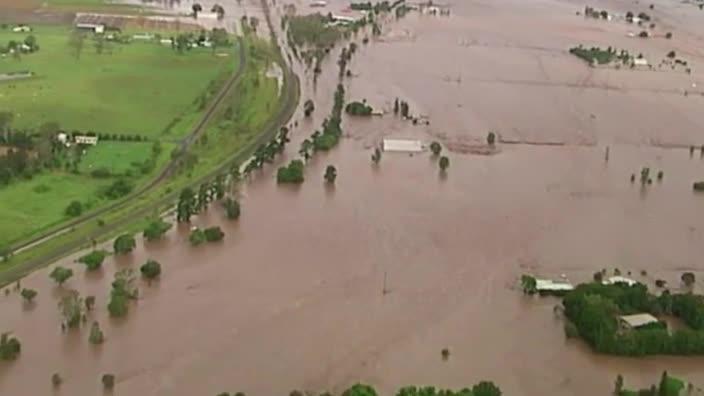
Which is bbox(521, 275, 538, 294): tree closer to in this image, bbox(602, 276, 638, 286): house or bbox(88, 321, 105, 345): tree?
bbox(602, 276, 638, 286): house

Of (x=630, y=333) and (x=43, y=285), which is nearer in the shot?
(x=630, y=333)

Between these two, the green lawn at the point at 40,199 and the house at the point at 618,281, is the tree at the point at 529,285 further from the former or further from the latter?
the green lawn at the point at 40,199

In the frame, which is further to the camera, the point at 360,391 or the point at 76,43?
the point at 76,43

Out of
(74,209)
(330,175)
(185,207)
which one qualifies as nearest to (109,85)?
(330,175)

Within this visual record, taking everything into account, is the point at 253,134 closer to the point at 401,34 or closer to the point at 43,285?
the point at 43,285

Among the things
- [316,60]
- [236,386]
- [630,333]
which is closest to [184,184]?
[236,386]

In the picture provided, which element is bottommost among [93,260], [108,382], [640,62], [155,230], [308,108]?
[108,382]

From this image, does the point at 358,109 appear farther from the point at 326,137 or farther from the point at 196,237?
the point at 196,237
